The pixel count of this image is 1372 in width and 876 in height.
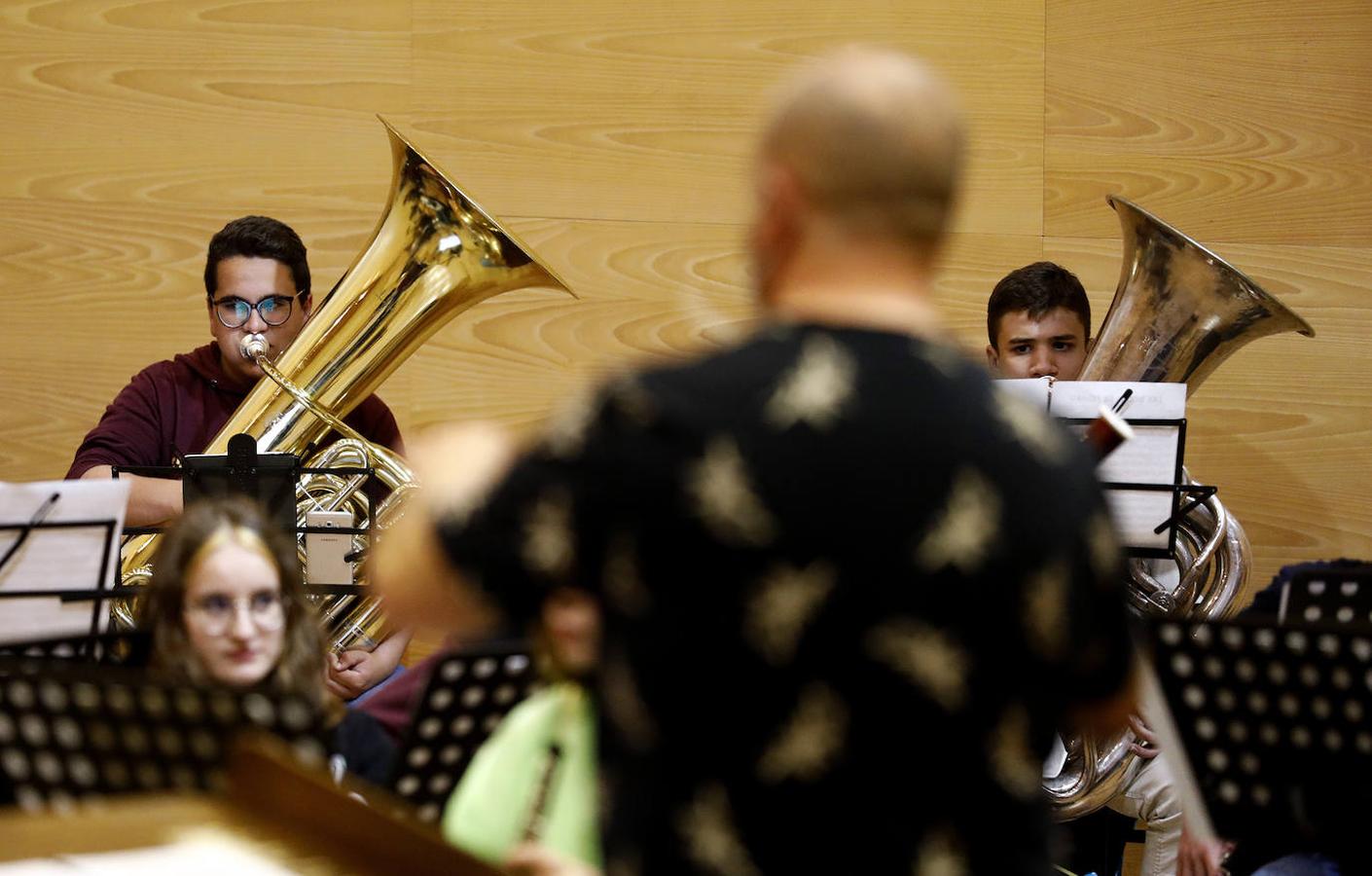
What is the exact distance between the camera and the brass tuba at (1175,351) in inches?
129

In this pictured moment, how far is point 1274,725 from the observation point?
6.20ft

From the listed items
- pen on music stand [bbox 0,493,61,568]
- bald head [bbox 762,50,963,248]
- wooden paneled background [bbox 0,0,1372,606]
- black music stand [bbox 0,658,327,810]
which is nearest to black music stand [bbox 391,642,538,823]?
black music stand [bbox 0,658,327,810]

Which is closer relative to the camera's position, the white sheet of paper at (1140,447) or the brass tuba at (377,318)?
the white sheet of paper at (1140,447)

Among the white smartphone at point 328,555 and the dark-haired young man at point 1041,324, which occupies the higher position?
the dark-haired young man at point 1041,324

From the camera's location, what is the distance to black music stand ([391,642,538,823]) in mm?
1947

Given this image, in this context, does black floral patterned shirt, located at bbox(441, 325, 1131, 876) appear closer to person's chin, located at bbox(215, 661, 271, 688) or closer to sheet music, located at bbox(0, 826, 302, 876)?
sheet music, located at bbox(0, 826, 302, 876)

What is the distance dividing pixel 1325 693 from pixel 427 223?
2.08 m

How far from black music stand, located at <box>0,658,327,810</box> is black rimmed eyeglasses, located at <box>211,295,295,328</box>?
1815mm

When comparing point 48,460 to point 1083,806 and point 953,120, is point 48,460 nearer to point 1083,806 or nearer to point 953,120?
point 1083,806

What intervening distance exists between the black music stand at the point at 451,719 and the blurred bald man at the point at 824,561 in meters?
0.85

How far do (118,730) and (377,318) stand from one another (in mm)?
1709

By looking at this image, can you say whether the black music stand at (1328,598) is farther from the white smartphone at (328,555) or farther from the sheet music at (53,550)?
the sheet music at (53,550)

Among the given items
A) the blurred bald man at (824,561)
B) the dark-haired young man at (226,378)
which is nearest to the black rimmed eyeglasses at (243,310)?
the dark-haired young man at (226,378)

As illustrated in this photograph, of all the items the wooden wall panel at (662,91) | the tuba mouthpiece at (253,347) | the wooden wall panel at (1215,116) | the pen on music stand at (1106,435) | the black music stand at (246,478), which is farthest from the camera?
the wooden wall panel at (1215,116)
